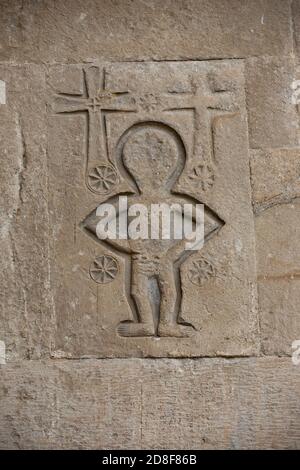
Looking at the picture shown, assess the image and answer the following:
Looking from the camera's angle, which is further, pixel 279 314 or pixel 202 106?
pixel 202 106

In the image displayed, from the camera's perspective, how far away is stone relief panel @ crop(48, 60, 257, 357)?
12.6 feet

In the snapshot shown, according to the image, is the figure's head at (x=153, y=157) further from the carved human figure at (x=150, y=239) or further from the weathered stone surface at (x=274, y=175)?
the weathered stone surface at (x=274, y=175)

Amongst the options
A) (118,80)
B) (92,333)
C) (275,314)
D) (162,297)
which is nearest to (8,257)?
(92,333)

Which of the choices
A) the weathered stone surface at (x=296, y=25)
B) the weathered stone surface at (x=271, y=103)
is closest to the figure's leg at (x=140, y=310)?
the weathered stone surface at (x=271, y=103)

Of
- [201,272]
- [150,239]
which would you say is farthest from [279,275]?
[150,239]

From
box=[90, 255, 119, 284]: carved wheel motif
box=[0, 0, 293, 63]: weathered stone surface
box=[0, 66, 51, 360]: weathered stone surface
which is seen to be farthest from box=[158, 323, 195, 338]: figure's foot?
box=[0, 0, 293, 63]: weathered stone surface

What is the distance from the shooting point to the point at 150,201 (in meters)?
3.93

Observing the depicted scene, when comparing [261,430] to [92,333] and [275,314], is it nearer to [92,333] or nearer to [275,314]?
[275,314]

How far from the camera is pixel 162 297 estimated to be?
153 inches

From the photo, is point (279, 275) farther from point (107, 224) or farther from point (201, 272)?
point (107, 224)

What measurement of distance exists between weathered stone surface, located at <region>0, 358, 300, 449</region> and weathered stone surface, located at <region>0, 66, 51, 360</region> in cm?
19

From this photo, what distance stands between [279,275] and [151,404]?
3.04ft

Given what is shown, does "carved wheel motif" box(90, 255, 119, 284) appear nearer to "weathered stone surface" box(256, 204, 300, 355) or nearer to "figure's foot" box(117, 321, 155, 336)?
"figure's foot" box(117, 321, 155, 336)

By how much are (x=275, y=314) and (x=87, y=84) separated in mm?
1556
